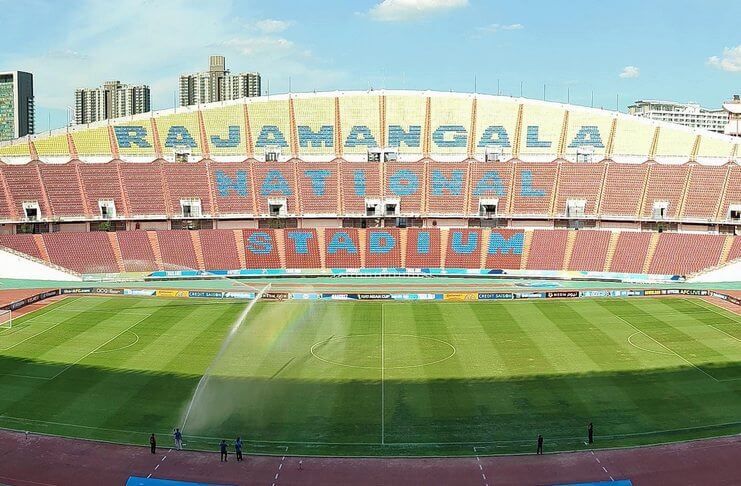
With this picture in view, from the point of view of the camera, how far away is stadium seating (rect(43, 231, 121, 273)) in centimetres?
7731

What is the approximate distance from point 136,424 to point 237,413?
497 cm

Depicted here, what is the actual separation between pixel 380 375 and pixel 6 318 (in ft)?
105

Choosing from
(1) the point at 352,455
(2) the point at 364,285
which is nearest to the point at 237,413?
(1) the point at 352,455

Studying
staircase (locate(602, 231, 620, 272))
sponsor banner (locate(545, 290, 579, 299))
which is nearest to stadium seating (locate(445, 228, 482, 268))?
staircase (locate(602, 231, 620, 272))

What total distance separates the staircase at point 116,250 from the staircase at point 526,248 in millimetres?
42083

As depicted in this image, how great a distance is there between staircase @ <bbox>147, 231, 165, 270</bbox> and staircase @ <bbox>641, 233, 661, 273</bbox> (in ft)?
165

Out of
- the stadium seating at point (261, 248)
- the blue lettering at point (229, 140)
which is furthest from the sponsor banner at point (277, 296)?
the blue lettering at point (229, 140)

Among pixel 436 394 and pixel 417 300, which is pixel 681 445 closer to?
pixel 436 394

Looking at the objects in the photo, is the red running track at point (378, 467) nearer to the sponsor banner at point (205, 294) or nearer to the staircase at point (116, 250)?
the sponsor banner at point (205, 294)

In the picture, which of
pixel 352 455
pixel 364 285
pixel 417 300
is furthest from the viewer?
pixel 364 285

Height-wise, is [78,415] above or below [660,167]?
below

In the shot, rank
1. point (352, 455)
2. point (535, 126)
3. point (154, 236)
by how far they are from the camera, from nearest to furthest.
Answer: point (352, 455)
point (154, 236)
point (535, 126)

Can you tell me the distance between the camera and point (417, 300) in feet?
215

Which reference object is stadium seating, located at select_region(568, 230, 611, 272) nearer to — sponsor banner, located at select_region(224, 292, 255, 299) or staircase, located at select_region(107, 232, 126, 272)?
sponsor banner, located at select_region(224, 292, 255, 299)
